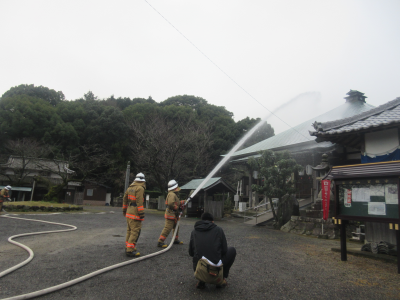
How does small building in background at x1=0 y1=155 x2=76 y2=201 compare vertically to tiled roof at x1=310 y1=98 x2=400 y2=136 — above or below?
below

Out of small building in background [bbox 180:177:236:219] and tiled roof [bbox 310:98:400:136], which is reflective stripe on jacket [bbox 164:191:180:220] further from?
small building in background [bbox 180:177:236:219]

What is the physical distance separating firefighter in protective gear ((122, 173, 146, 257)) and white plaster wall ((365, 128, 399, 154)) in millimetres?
6535

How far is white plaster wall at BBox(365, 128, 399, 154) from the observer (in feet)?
23.0

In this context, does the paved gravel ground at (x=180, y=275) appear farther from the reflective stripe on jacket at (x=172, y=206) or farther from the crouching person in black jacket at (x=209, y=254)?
the reflective stripe on jacket at (x=172, y=206)

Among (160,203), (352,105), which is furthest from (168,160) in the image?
(352,105)

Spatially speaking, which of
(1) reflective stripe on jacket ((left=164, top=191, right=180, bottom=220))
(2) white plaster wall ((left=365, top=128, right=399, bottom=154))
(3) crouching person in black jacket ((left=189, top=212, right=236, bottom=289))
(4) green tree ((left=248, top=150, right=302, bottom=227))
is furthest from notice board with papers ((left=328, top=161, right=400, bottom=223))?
(4) green tree ((left=248, top=150, right=302, bottom=227))

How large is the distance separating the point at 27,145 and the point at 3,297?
28.4 meters

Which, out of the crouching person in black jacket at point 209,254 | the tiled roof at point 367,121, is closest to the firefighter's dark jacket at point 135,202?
the crouching person in black jacket at point 209,254

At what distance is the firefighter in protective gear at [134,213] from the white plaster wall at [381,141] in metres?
6.54

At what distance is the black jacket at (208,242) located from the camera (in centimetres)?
386

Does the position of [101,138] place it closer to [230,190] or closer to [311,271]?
[230,190]

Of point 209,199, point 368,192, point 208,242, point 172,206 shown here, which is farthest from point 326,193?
point 209,199

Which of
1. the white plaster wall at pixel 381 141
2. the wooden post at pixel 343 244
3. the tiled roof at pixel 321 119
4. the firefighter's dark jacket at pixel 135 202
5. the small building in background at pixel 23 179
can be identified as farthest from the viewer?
the small building in background at pixel 23 179

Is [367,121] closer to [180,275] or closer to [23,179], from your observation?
[180,275]
